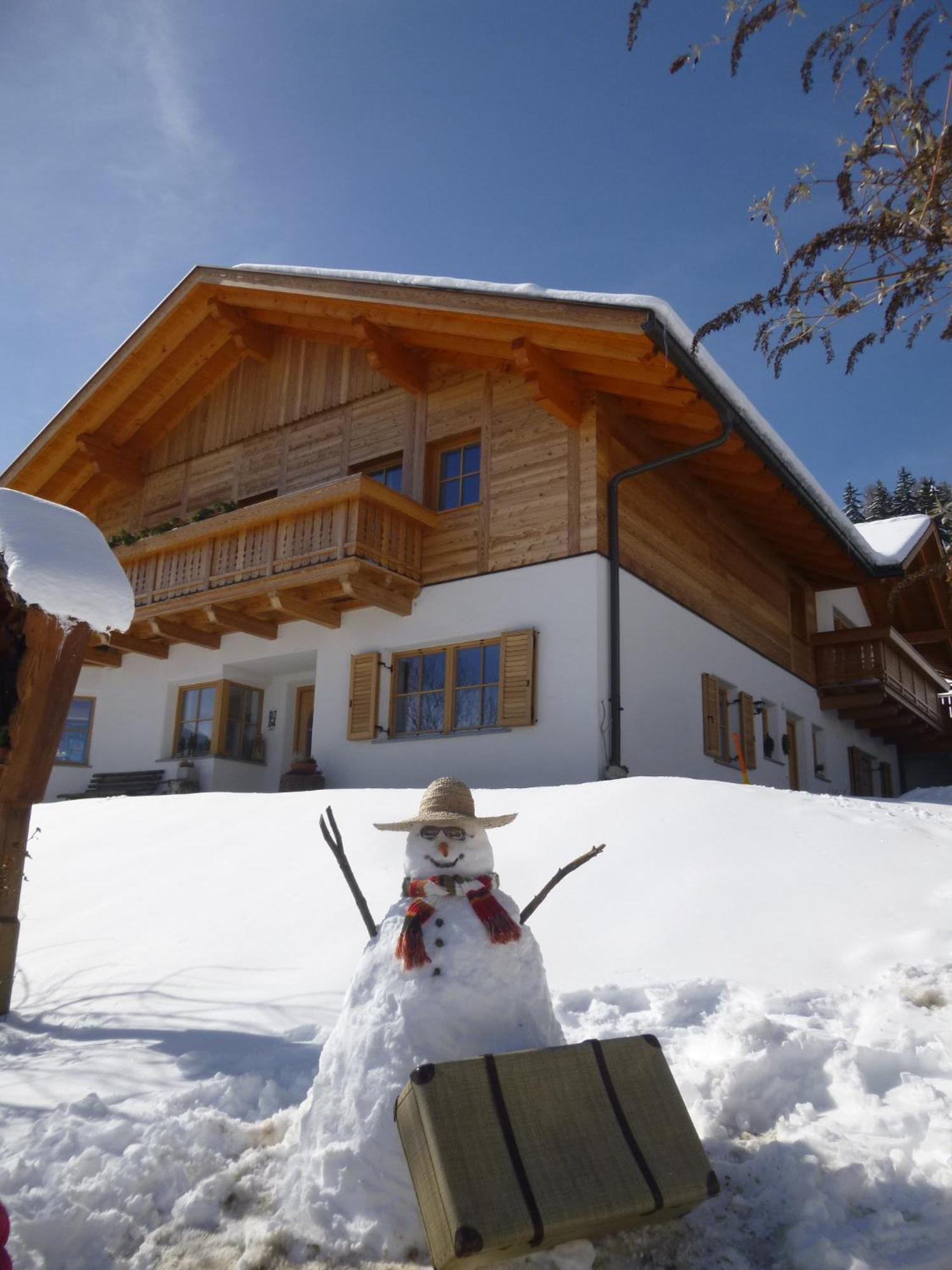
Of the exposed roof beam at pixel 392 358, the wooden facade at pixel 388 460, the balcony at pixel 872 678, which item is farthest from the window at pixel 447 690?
the balcony at pixel 872 678

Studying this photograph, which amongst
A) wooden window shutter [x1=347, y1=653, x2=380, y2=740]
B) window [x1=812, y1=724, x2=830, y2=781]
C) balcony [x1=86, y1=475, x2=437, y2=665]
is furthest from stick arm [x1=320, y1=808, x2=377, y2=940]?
window [x1=812, y1=724, x2=830, y2=781]

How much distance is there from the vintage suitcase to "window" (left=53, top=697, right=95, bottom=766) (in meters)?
14.8

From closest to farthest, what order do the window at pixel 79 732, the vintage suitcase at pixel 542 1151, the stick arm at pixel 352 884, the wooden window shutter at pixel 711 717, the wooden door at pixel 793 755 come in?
the vintage suitcase at pixel 542 1151 → the stick arm at pixel 352 884 → the wooden window shutter at pixel 711 717 → the window at pixel 79 732 → the wooden door at pixel 793 755

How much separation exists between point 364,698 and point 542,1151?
33.9 ft

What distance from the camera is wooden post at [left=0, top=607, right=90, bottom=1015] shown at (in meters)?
5.50

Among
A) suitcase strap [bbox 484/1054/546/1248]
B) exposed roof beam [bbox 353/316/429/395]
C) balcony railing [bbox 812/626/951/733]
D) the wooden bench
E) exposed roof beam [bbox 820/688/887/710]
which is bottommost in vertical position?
suitcase strap [bbox 484/1054/546/1248]

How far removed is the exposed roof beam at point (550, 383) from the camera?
1134 centimetres

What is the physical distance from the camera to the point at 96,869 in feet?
26.8

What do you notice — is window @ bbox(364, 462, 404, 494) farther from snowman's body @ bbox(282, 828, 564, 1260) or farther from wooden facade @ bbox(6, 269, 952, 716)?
snowman's body @ bbox(282, 828, 564, 1260)

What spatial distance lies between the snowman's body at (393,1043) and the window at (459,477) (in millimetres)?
9875

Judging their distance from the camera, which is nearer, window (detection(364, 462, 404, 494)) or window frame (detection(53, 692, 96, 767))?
window (detection(364, 462, 404, 494))

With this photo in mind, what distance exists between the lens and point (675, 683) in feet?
42.5

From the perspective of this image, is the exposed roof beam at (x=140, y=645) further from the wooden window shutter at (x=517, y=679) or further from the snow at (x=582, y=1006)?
the snow at (x=582, y=1006)

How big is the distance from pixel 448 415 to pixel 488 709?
4159 mm
